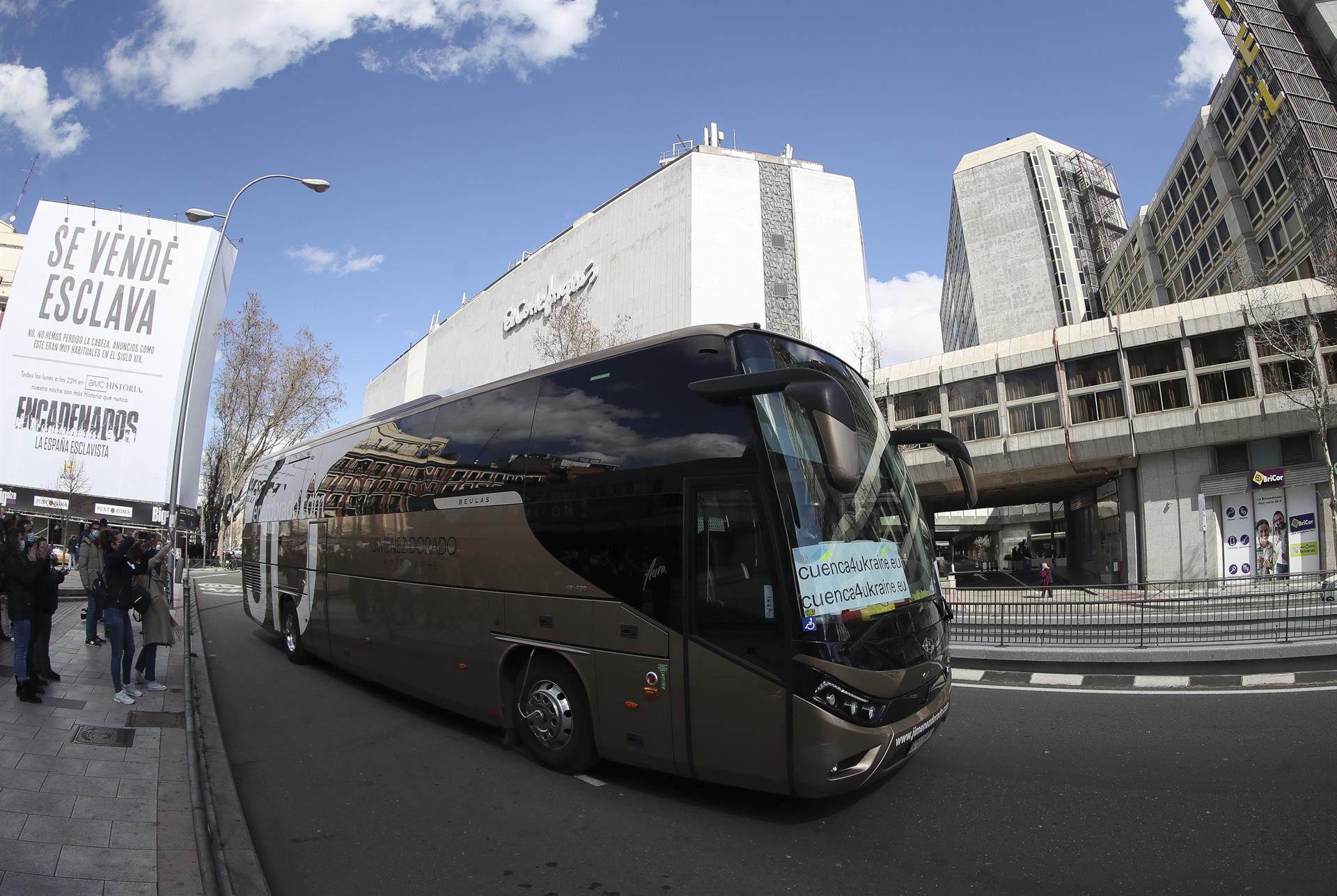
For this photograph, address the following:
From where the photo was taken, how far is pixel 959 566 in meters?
49.7

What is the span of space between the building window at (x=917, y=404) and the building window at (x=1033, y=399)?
3230 mm

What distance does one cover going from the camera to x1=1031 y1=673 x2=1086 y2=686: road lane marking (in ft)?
31.0

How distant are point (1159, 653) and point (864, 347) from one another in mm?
47336

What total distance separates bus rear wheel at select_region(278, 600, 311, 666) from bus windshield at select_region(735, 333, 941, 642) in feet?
29.8

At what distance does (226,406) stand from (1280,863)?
54.7 meters

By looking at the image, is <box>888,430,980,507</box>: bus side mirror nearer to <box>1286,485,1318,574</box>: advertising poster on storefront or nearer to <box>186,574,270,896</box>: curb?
<box>186,574,270,896</box>: curb

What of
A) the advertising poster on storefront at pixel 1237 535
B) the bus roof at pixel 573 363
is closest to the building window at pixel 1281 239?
the advertising poster on storefront at pixel 1237 535

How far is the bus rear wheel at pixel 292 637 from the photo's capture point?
10844 millimetres

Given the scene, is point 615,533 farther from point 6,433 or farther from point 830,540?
point 6,433

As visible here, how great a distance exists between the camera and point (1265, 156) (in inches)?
1403

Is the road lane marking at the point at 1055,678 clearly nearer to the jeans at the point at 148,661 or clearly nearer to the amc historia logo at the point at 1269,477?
the jeans at the point at 148,661

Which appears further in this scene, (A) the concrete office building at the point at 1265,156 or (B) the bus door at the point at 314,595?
(A) the concrete office building at the point at 1265,156

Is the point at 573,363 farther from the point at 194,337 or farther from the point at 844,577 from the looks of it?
the point at 194,337

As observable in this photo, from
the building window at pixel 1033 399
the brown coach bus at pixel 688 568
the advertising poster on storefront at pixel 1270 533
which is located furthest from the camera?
the building window at pixel 1033 399
